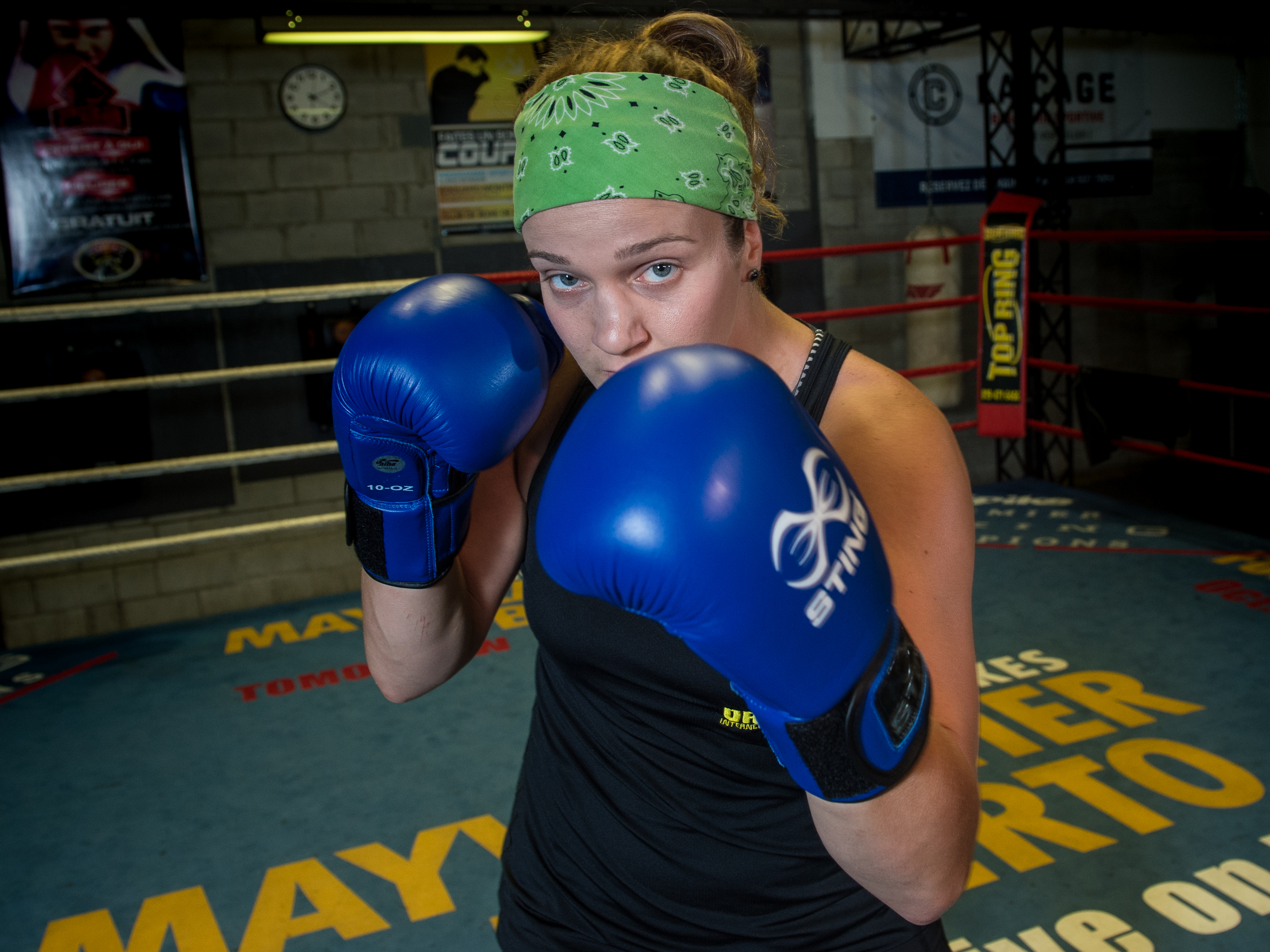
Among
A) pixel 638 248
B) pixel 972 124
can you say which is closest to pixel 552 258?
pixel 638 248

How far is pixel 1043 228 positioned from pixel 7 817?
4777mm

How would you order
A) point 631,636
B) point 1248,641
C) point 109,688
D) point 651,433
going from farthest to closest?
point 109,688
point 1248,641
point 631,636
point 651,433

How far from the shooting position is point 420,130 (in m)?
4.13

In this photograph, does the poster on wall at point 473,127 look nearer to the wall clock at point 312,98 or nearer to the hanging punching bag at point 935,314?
the wall clock at point 312,98

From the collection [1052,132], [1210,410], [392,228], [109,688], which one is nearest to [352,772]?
[109,688]

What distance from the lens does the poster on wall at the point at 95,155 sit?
3.55 meters

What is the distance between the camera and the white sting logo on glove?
0.57 meters

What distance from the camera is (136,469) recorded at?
10.7 feet

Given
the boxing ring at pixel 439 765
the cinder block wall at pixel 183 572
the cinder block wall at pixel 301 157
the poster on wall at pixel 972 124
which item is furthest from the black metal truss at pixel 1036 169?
the cinder block wall at pixel 183 572

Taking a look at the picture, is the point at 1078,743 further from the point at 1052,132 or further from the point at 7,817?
the point at 1052,132

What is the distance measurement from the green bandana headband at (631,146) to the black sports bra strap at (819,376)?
14 cm

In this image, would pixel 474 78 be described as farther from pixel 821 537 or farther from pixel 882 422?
pixel 821 537

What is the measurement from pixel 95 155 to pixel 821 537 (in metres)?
3.96

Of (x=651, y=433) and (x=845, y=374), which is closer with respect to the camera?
(x=651, y=433)
